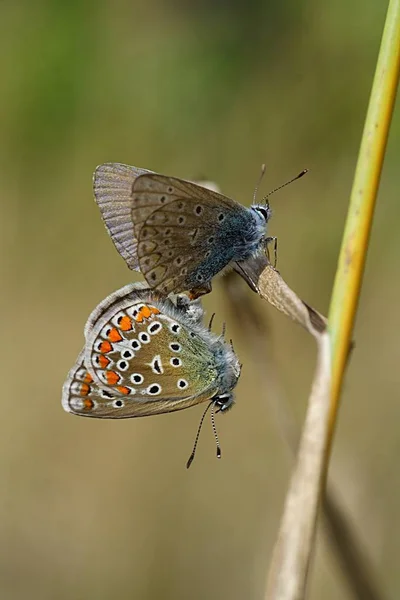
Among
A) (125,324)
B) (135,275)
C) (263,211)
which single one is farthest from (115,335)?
(135,275)

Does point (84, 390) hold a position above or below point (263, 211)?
below

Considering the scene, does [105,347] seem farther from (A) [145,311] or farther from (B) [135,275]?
(B) [135,275]

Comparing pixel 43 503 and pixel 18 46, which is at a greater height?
pixel 18 46

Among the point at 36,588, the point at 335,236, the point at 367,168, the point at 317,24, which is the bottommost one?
the point at 36,588

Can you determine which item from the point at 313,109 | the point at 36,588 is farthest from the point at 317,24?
the point at 36,588

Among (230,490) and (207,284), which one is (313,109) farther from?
(207,284)

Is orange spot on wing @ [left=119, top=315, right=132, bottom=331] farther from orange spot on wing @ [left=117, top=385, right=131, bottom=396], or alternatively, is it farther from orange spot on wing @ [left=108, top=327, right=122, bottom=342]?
orange spot on wing @ [left=117, top=385, right=131, bottom=396]

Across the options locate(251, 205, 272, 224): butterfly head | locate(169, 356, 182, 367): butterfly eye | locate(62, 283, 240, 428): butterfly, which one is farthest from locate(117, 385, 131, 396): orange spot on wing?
locate(251, 205, 272, 224): butterfly head
